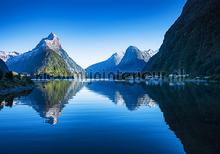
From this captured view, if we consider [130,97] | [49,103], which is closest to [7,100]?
[49,103]

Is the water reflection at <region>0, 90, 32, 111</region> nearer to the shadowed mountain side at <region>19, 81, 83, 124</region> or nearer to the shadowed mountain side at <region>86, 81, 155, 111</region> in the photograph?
the shadowed mountain side at <region>19, 81, 83, 124</region>

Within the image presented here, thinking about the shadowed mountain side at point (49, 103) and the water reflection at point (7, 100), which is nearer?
the shadowed mountain side at point (49, 103)

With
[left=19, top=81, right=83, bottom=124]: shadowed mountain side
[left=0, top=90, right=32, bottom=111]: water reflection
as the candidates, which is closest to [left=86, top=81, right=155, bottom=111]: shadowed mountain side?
[left=19, top=81, right=83, bottom=124]: shadowed mountain side

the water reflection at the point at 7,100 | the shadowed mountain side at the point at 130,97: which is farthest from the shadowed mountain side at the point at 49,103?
the shadowed mountain side at the point at 130,97

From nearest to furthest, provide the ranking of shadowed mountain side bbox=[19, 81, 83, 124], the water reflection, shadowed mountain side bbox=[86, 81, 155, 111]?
1. shadowed mountain side bbox=[19, 81, 83, 124]
2. the water reflection
3. shadowed mountain side bbox=[86, 81, 155, 111]

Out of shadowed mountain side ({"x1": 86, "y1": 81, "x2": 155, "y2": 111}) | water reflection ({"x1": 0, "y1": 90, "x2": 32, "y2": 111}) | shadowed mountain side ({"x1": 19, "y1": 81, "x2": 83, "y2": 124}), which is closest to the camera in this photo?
shadowed mountain side ({"x1": 19, "y1": 81, "x2": 83, "y2": 124})

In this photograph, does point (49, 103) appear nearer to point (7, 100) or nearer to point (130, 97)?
point (7, 100)

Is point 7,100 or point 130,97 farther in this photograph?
point 130,97

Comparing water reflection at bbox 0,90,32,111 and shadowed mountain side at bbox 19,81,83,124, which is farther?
water reflection at bbox 0,90,32,111

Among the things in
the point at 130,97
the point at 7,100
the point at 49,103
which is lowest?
the point at 49,103

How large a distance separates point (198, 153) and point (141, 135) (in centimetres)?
811

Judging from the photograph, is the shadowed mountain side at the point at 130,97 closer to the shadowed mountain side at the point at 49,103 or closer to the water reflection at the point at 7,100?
the shadowed mountain side at the point at 49,103

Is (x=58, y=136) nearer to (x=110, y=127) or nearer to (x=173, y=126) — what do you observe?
(x=110, y=127)

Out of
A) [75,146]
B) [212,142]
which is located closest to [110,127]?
[75,146]
